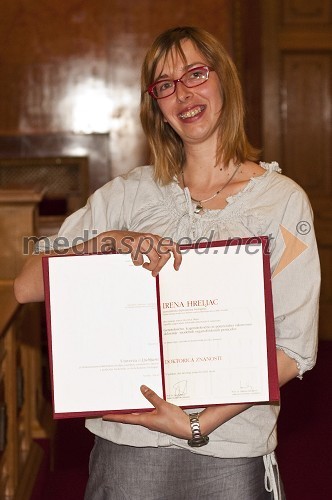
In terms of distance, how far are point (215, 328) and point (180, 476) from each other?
340 mm

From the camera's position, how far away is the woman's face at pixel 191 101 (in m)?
1.99

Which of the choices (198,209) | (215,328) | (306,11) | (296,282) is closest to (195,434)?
(215,328)

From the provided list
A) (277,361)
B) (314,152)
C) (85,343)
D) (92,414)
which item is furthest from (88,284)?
(314,152)


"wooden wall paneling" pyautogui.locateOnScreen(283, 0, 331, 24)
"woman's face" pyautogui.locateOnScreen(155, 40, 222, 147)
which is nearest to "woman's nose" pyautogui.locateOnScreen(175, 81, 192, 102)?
"woman's face" pyautogui.locateOnScreen(155, 40, 222, 147)

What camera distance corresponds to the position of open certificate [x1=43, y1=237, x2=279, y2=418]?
71.2 inches

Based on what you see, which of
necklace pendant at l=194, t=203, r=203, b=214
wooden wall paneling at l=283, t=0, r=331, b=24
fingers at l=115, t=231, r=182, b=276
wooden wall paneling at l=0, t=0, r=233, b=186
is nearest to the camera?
fingers at l=115, t=231, r=182, b=276

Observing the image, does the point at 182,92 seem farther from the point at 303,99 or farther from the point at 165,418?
the point at 303,99

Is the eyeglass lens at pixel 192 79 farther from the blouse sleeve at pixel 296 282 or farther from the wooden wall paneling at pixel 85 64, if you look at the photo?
the wooden wall paneling at pixel 85 64

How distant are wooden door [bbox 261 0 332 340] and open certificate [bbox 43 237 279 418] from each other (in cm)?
490

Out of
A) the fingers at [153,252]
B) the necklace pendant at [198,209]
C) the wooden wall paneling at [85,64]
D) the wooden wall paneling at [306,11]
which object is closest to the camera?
the fingers at [153,252]

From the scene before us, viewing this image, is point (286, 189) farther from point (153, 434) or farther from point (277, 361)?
point (153, 434)

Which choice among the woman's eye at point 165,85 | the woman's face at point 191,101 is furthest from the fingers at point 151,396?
the woman's eye at point 165,85

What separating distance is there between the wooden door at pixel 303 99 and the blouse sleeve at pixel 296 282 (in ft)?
Answer: 15.8

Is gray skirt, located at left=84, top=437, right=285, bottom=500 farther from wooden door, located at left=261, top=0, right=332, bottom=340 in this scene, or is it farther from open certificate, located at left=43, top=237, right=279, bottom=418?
wooden door, located at left=261, top=0, right=332, bottom=340
